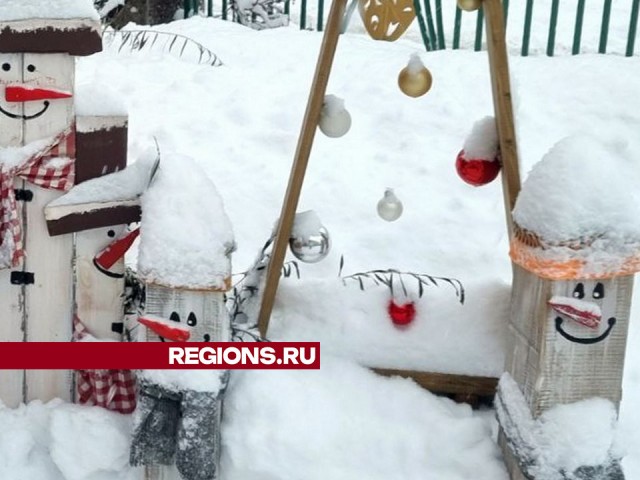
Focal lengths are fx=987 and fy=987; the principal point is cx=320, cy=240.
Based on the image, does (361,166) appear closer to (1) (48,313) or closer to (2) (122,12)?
(1) (48,313)

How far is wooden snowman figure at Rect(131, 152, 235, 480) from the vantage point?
7.81 ft

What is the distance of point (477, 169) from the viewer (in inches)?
101

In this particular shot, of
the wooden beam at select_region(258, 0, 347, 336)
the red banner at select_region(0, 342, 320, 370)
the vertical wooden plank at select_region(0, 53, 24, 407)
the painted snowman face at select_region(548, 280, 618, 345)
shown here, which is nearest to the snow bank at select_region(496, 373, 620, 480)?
the painted snowman face at select_region(548, 280, 618, 345)

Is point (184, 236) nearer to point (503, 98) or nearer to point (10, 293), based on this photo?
point (10, 293)

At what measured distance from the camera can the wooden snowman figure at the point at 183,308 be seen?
2.38 m

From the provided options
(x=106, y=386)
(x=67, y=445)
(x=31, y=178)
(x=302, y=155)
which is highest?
(x=302, y=155)

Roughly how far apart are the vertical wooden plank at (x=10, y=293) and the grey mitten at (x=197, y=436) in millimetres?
557

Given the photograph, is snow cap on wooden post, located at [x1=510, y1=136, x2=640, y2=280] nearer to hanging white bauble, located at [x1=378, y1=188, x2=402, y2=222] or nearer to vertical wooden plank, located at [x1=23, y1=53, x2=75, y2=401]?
hanging white bauble, located at [x1=378, y1=188, x2=402, y2=222]

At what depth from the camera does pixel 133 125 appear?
3830 millimetres

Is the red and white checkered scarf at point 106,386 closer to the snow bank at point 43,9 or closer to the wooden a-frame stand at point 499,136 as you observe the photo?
the wooden a-frame stand at point 499,136

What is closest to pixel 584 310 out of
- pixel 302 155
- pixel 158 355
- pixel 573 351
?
pixel 573 351

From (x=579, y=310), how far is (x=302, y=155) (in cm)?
78

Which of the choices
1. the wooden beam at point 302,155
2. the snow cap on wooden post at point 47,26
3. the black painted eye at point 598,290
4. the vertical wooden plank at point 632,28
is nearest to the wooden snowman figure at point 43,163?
the snow cap on wooden post at point 47,26

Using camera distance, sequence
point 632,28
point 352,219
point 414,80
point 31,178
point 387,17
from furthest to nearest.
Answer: point 632,28 → point 352,219 → point 31,178 → point 414,80 → point 387,17
